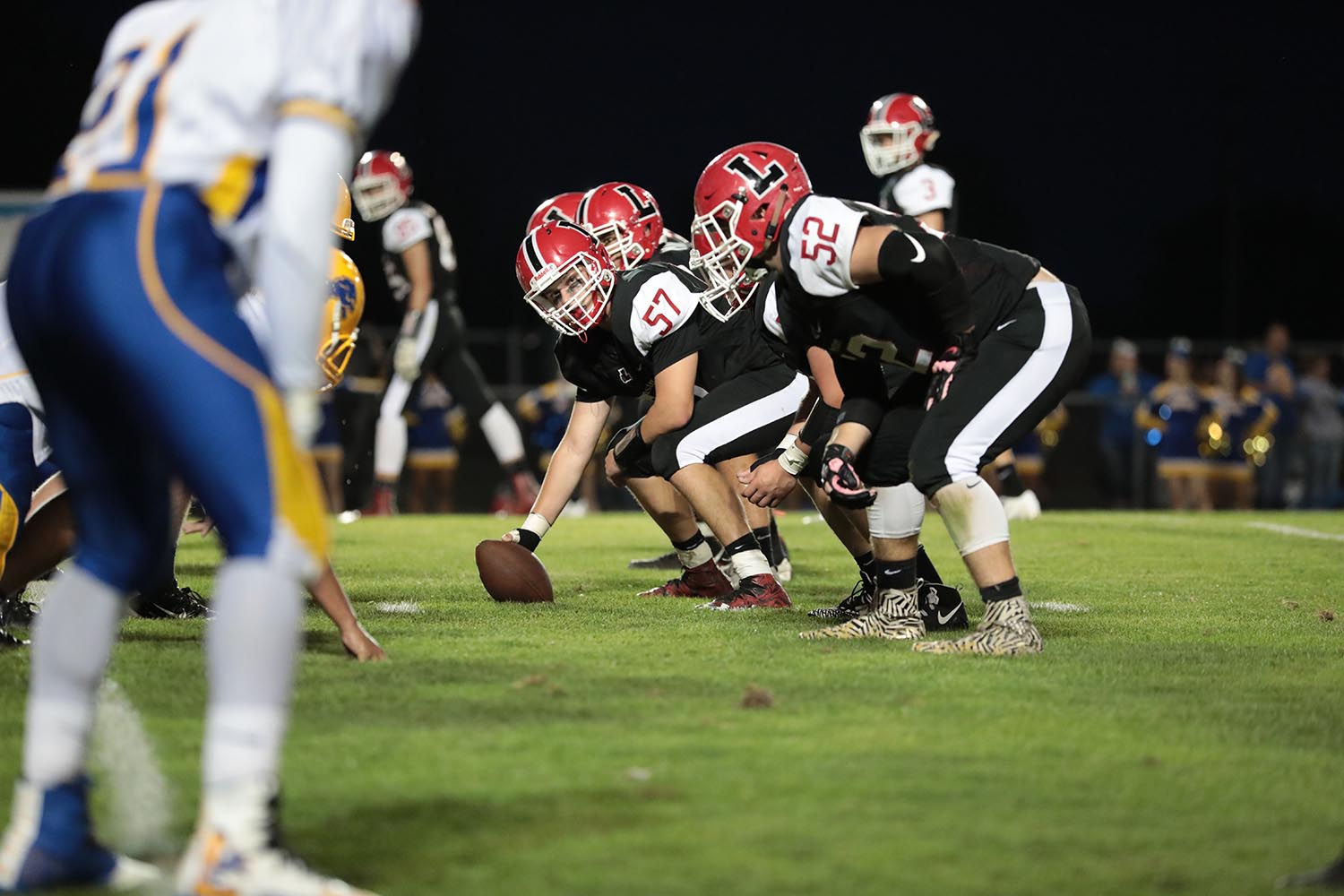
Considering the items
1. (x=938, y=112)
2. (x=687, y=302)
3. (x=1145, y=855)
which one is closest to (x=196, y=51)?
(x=1145, y=855)

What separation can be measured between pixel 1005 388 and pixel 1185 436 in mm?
10458

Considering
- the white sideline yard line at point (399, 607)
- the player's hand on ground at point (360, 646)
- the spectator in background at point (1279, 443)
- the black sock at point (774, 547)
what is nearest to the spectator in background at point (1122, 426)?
the spectator in background at point (1279, 443)

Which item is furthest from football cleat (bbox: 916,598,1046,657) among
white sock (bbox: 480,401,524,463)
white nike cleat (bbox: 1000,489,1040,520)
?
white sock (bbox: 480,401,524,463)

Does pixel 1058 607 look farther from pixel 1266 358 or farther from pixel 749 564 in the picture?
pixel 1266 358

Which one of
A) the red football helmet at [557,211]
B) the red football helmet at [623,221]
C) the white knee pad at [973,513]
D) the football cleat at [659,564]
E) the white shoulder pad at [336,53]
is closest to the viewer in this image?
the white shoulder pad at [336,53]

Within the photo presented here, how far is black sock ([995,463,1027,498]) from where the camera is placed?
1096 centimetres

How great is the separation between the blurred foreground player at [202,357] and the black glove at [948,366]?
2.47m

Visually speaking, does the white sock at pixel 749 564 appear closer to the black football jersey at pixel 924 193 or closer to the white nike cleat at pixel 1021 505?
the black football jersey at pixel 924 193

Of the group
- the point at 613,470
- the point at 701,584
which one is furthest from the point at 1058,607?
the point at 613,470

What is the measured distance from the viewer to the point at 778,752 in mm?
3430

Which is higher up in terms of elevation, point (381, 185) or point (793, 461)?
point (381, 185)

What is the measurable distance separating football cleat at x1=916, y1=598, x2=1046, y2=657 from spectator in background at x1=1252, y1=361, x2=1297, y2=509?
37.6 feet

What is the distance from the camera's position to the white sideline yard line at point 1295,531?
10.0 meters

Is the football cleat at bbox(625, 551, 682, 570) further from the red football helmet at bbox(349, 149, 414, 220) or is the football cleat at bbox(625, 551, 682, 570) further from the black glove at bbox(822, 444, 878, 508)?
the red football helmet at bbox(349, 149, 414, 220)
